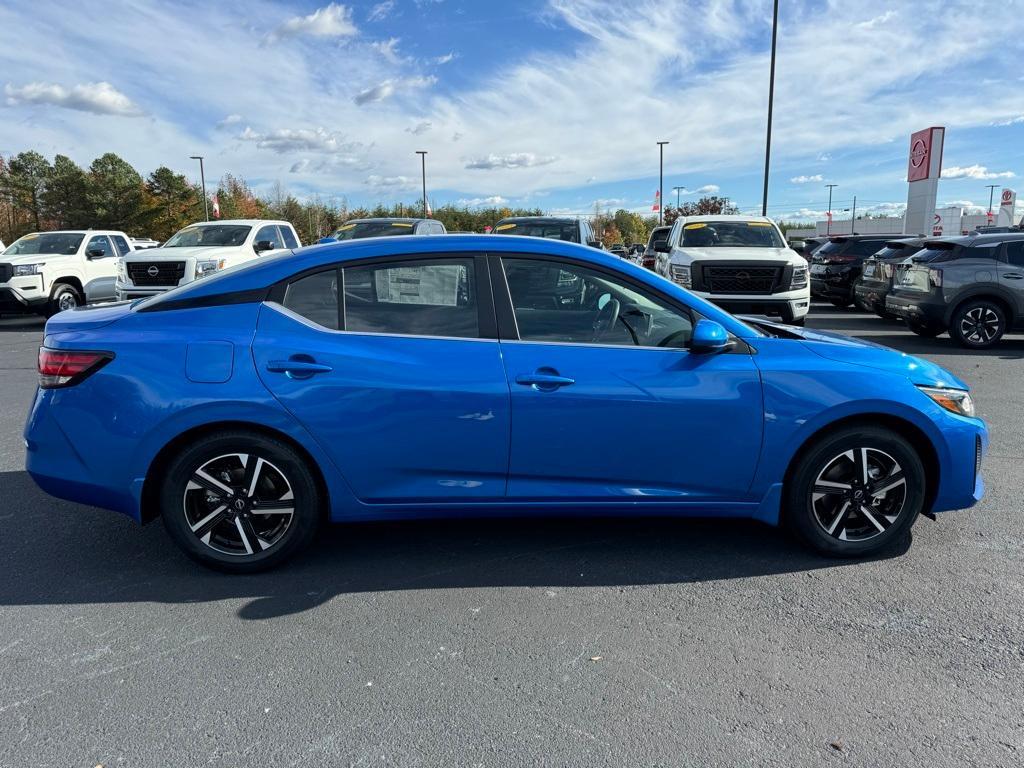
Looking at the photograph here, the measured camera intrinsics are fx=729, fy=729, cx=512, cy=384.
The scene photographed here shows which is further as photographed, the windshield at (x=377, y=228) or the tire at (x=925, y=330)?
the windshield at (x=377, y=228)

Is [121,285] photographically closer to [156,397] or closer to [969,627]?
[156,397]

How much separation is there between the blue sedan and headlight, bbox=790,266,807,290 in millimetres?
7860

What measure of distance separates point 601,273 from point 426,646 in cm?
190

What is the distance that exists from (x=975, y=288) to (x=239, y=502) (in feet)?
36.4

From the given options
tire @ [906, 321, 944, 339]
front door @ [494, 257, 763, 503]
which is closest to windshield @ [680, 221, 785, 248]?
tire @ [906, 321, 944, 339]

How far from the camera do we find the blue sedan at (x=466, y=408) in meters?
3.33

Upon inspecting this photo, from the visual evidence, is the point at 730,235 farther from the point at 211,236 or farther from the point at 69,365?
the point at 69,365

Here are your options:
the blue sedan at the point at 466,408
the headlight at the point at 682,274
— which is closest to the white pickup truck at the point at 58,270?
the headlight at the point at 682,274

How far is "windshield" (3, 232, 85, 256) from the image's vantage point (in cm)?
1538

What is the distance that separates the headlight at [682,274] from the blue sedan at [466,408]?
26.4 feet

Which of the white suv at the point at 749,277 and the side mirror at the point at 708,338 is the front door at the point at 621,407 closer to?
the side mirror at the point at 708,338

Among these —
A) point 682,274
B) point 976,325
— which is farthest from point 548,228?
point 976,325

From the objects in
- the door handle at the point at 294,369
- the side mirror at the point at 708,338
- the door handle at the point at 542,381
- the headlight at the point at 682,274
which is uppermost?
the headlight at the point at 682,274

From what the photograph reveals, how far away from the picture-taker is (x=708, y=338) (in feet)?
11.1
